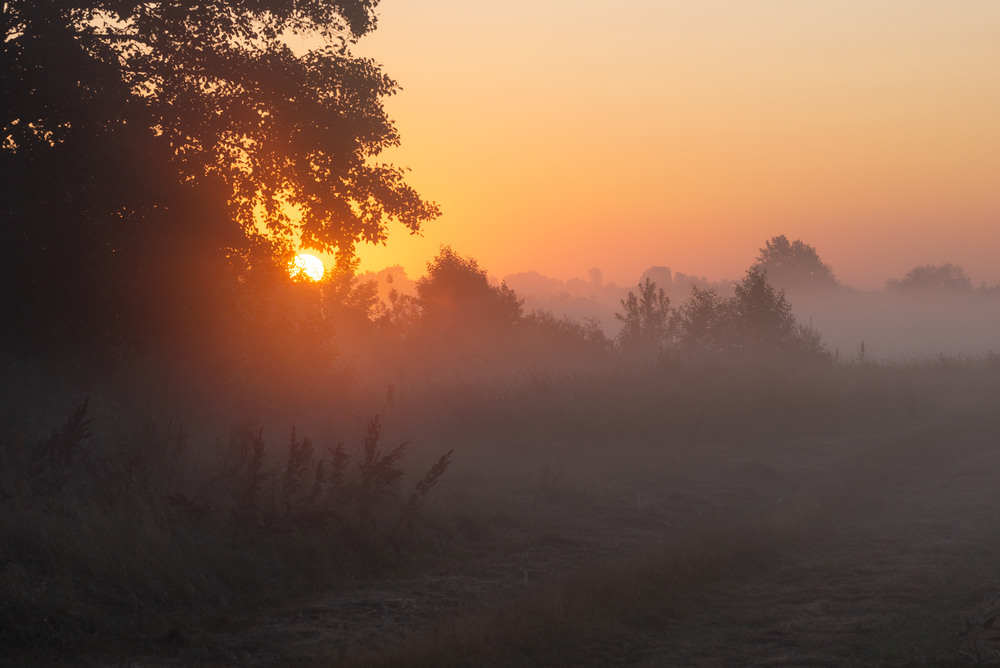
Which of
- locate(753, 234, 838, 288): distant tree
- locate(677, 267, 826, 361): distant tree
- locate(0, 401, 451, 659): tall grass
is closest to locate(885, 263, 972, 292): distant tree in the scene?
locate(753, 234, 838, 288): distant tree

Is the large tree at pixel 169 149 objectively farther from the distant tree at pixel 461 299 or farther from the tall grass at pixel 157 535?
the distant tree at pixel 461 299

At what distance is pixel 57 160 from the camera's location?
38.3ft

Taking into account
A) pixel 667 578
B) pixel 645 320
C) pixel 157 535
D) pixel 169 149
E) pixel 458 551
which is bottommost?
pixel 667 578

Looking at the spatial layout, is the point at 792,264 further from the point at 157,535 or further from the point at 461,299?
the point at 157,535

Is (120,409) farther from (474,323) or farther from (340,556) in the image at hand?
(474,323)

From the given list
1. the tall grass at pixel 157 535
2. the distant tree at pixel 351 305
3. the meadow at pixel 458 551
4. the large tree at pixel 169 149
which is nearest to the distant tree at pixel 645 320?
the distant tree at pixel 351 305

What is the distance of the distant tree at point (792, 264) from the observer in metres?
116

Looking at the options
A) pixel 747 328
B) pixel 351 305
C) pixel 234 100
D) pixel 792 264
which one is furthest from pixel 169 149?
pixel 792 264

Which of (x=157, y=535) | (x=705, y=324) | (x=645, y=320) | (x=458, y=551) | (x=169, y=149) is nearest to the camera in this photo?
(x=157, y=535)

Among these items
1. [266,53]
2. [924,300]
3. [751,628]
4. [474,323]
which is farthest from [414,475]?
[924,300]

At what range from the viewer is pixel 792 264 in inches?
4596

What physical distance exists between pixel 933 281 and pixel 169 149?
13763 centimetres

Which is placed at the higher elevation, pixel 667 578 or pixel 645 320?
pixel 645 320

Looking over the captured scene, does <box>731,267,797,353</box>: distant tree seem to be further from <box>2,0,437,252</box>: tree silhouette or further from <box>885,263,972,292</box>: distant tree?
<box>885,263,972,292</box>: distant tree
